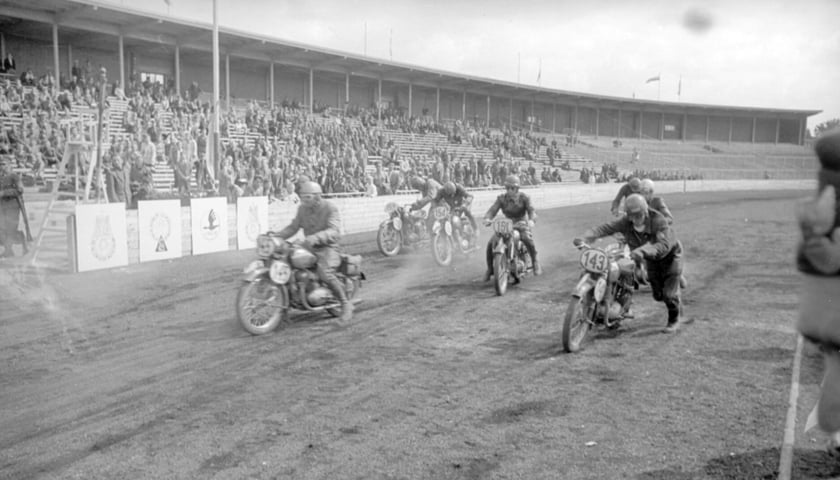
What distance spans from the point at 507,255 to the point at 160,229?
7960 millimetres

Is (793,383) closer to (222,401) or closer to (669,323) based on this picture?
(669,323)

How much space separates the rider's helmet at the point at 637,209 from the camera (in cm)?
859

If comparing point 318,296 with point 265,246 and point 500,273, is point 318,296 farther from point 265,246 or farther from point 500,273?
point 500,273

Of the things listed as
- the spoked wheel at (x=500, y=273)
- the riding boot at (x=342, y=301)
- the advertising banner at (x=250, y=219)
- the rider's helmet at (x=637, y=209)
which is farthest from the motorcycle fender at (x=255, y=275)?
the advertising banner at (x=250, y=219)

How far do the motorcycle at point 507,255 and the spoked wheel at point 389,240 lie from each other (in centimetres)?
412

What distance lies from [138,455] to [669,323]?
6.41 meters

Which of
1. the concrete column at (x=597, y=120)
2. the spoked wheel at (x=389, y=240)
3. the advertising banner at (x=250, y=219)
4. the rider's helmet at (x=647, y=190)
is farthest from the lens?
the concrete column at (x=597, y=120)

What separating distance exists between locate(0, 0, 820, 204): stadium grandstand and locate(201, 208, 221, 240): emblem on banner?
1946mm

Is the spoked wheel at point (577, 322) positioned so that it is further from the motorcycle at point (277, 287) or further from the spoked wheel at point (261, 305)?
the spoked wheel at point (261, 305)

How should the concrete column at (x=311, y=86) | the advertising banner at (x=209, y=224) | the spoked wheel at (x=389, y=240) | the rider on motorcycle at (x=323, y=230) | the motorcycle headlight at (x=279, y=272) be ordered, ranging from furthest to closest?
the concrete column at (x=311, y=86) < the advertising banner at (x=209, y=224) < the spoked wheel at (x=389, y=240) < the rider on motorcycle at (x=323, y=230) < the motorcycle headlight at (x=279, y=272)

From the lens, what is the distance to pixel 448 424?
5781 millimetres

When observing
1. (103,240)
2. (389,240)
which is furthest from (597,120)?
(103,240)

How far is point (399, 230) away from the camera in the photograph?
1647cm

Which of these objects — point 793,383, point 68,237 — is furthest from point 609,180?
point 793,383
